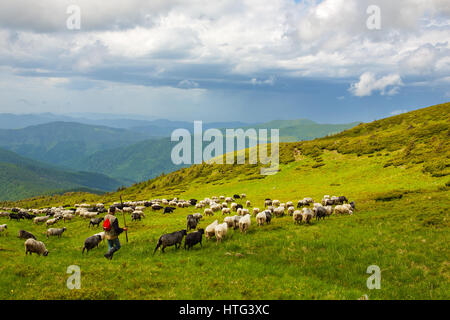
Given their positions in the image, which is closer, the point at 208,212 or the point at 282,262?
the point at 282,262

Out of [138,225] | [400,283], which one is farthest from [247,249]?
[138,225]

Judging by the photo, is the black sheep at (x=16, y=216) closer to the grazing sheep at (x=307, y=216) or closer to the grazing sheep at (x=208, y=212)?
the grazing sheep at (x=208, y=212)

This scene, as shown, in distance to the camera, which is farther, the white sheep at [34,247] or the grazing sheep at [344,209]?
the grazing sheep at [344,209]

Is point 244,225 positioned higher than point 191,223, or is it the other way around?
point 244,225

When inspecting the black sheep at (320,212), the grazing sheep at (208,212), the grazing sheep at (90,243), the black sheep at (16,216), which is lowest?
the black sheep at (16,216)

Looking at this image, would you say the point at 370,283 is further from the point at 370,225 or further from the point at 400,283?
the point at 370,225

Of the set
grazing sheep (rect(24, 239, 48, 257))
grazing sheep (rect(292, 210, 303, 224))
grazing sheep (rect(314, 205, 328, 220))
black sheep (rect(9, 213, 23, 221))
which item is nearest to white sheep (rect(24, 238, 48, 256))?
grazing sheep (rect(24, 239, 48, 257))

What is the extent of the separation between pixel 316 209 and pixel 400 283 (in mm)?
13312

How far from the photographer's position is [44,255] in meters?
20.1

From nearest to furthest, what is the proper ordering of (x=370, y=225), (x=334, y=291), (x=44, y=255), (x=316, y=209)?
(x=334, y=291) → (x=44, y=255) → (x=370, y=225) → (x=316, y=209)

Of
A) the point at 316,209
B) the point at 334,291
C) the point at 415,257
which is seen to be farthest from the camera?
the point at 316,209

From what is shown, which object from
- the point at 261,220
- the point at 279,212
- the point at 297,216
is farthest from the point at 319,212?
the point at 261,220

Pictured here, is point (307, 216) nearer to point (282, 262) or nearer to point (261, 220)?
point (261, 220)

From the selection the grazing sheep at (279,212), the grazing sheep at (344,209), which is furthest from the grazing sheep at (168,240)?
the grazing sheep at (344,209)
